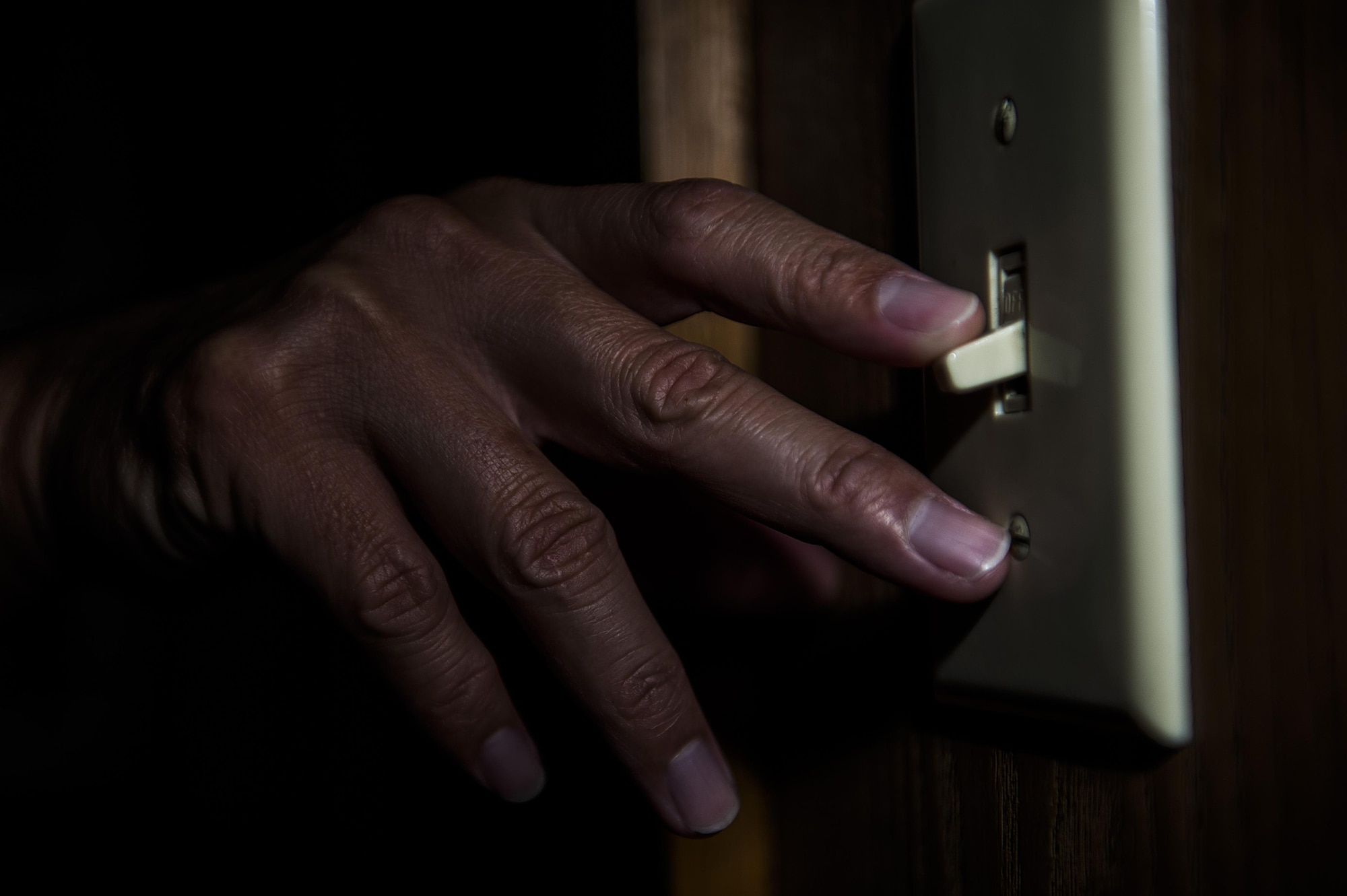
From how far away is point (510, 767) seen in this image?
0.39 meters

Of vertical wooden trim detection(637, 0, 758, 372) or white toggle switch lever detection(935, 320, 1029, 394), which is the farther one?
vertical wooden trim detection(637, 0, 758, 372)

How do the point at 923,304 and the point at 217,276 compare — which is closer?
the point at 923,304

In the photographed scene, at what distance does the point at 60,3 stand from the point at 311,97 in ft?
1.62

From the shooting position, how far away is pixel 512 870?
65cm

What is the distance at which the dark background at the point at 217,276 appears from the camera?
2.54 ft

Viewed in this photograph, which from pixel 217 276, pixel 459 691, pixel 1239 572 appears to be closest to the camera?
pixel 1239 572

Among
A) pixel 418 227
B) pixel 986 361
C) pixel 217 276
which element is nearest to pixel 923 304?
pixel 986 361

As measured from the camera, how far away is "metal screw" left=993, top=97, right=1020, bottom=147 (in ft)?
1.02

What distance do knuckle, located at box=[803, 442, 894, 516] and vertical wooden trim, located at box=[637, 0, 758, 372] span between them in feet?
0.48

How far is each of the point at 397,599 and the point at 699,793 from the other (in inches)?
6.4

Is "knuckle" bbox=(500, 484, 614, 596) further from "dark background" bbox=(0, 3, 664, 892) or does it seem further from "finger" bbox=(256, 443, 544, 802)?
"dark background" bbox=(0, 3, 664, 892)

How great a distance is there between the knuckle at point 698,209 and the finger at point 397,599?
182 mm

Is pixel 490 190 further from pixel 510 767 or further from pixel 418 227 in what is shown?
pixel 510 767

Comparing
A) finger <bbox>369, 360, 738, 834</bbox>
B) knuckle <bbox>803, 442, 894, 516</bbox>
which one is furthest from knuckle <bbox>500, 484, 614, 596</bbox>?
knuckle <bbox>803, 442, 894, 516</bbox>
